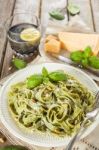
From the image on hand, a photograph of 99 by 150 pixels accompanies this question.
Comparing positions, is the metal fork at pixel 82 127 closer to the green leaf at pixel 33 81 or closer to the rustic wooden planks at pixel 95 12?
the green leaf at pixel 33 81

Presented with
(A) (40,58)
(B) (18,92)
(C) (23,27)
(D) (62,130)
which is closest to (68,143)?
(D) (62,130)

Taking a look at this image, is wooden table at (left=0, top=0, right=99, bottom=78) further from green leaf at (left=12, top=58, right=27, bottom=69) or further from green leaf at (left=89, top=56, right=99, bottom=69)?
green leaf at (left=89, top=56, right=99, bottom=69)

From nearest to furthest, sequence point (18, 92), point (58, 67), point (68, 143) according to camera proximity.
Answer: point (68, 143), point (18, 92), point (58, 67)

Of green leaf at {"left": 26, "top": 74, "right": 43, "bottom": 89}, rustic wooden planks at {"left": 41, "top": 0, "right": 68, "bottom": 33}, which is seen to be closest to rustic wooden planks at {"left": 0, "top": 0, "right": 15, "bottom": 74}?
rustic wooden planks at {"left": 41, "top": 0, "right": 68, "bottom": 33}

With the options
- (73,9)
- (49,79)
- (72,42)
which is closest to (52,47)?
(72,42)

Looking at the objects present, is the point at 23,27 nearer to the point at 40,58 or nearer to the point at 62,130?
the point at 40,58

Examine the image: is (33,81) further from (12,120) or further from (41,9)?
(41,9)
